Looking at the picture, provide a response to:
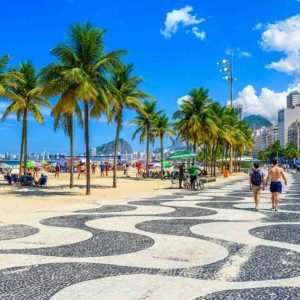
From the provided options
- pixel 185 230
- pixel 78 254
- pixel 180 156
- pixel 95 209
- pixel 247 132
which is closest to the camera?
pixel 78 254

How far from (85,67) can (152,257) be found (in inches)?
619

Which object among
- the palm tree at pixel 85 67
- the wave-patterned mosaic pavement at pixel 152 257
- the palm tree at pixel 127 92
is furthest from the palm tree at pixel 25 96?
the wave-patterned mosaic pavement at pixel 152 257

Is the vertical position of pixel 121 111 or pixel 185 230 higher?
pixel 121 111

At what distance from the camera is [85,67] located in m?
21.9

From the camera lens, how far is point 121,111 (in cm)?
2877

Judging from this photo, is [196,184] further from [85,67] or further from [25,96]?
[25,96]

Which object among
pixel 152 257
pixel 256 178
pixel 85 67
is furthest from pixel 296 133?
pixel 152 257

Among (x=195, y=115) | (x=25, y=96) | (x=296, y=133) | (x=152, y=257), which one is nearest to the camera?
(x=152, y=257)

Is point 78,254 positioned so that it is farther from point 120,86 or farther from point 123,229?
point 120,86

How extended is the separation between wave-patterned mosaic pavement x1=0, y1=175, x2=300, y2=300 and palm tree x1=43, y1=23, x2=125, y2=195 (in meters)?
9.23

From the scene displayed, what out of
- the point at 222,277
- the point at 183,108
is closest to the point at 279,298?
the point at 222,277

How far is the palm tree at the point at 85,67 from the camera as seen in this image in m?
21.2

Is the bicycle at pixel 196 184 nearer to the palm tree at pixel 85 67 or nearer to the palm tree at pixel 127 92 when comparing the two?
the palm tree at pixel 127 92

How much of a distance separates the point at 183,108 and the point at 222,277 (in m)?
35.4
